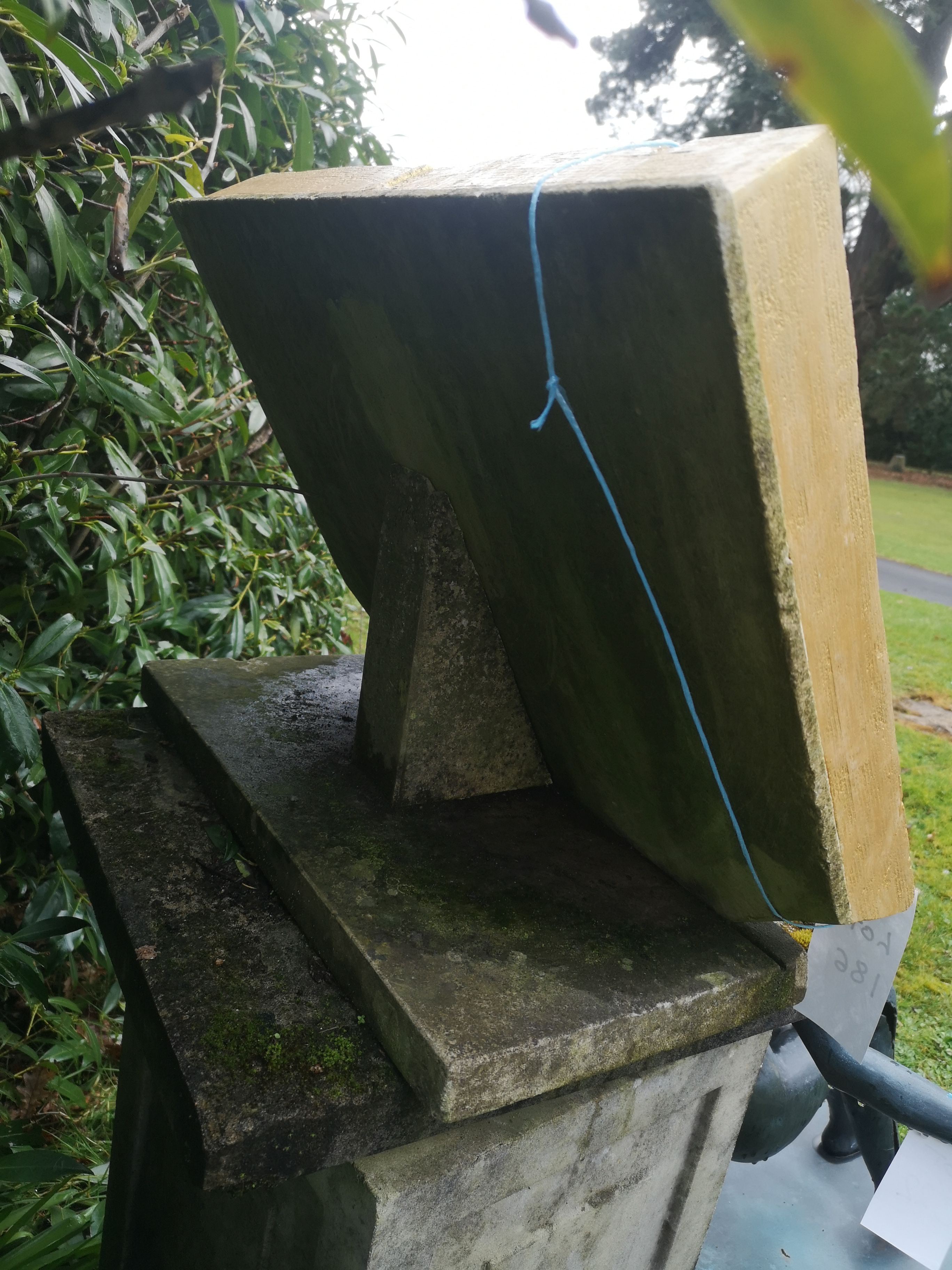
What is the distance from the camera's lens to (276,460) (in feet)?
11.3

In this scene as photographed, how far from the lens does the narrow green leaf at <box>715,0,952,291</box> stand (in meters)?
0.19

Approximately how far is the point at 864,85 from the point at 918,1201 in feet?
5.38

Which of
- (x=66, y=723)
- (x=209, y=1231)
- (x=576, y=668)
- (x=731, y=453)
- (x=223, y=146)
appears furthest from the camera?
(x=223, y=146)

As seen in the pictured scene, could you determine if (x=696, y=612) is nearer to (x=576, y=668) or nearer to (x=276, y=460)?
(x=576, y=668)

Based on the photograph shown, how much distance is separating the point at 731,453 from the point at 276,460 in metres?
2.86

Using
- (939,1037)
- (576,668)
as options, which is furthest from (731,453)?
(939,1037)

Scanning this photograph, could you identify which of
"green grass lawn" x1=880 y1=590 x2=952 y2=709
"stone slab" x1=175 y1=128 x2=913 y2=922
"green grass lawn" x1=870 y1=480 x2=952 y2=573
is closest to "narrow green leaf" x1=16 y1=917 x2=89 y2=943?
"stone slab" x1=175 y1=128 x2=913 y2=922

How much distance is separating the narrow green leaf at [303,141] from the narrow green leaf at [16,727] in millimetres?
1272

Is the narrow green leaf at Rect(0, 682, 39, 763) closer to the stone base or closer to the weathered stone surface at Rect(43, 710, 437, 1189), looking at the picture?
the weathered stone surface at Rect(43, 710, 437, 1189)

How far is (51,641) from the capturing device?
221 cm

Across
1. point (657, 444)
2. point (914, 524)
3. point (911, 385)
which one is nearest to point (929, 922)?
point (657, 444)

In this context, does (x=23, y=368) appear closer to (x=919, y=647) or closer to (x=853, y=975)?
(x=853, y=975)

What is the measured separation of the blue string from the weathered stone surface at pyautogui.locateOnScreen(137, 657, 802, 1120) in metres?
0.18

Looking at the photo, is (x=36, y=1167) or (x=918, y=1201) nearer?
(x=918, y=1201)
